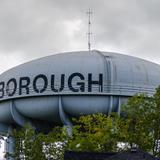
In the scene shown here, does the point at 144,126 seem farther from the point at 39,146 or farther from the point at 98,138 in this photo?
the point at 39,146

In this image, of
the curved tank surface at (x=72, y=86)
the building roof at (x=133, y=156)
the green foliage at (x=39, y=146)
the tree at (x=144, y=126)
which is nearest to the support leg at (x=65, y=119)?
the curved tank surface at (x=72, y=86)

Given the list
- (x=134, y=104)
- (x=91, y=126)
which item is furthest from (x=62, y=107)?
(x=134, y=104)

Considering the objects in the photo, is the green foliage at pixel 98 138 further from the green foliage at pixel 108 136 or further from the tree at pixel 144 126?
the tree at pixel 144 126

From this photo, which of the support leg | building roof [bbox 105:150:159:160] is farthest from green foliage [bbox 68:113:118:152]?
the support leg

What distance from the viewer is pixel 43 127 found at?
109 meters

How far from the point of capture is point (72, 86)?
99625 mm

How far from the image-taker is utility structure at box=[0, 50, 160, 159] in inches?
3930

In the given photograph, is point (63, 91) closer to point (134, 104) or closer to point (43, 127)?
point (43, 127)

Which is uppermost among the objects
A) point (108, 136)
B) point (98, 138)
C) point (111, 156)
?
point (98, 138)

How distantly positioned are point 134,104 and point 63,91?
994 inches

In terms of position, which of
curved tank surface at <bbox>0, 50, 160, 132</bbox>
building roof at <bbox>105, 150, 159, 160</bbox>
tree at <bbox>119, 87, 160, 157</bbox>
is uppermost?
curved tank surface at <bbox>0, 50, 160, 132</bbox>

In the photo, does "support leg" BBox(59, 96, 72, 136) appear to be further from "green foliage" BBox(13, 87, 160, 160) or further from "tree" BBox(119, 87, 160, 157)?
"tree" BBox(119, 87, 160, 157)

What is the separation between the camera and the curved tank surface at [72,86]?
99.8m

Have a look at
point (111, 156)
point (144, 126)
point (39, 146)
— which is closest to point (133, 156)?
point (111, 156)
